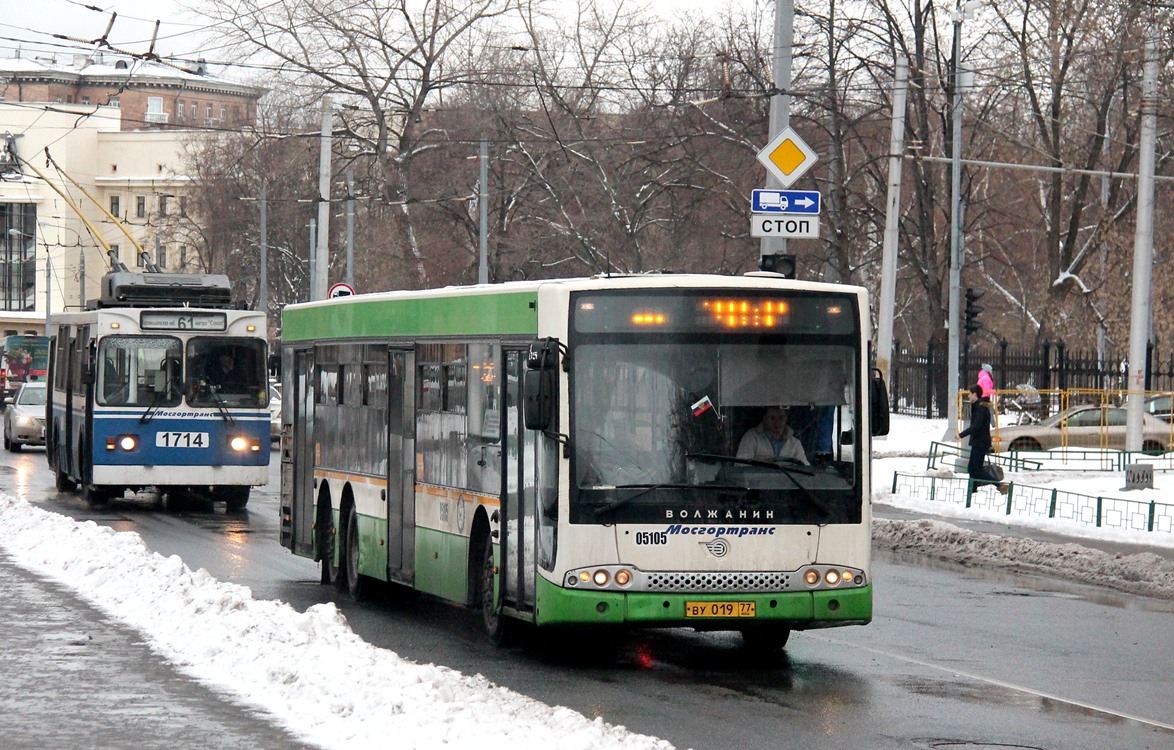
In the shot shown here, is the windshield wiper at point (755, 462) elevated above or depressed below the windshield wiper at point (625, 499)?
above

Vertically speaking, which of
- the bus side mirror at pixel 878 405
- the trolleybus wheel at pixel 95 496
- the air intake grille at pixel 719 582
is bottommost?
the trolleybus wheel at pixel 95 496

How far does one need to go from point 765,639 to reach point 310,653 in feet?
10.8

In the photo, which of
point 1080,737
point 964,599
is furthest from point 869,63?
point 1080,737

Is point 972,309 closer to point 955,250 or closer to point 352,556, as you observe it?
point 955,250

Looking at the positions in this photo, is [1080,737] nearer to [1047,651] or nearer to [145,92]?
[1047,651]

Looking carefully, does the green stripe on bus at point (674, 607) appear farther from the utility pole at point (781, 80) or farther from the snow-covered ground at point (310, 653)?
the utility pole at point (781, 80)

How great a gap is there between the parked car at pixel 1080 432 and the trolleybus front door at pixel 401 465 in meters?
24.8

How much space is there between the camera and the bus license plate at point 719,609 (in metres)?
10.9

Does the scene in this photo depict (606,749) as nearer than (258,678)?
Yes

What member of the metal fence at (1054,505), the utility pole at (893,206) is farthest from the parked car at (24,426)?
the metal fence at (1054,505)

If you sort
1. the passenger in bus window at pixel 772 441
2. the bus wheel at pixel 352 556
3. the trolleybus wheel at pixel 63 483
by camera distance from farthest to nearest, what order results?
the trolleybus wheel at pixel 63 483 → the bus wheel at pixel 352 556 → the passenger in bus window at pixel 772 441

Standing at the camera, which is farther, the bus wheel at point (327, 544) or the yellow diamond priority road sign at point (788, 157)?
the yellow diamond priority road sign at point (788, 157)

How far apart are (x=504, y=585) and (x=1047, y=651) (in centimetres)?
354

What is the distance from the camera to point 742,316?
440 inches
